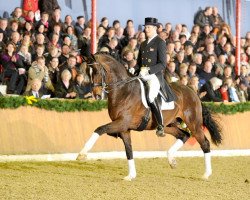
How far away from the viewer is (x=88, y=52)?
13352mm

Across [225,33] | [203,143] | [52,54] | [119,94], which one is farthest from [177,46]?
[119,94]

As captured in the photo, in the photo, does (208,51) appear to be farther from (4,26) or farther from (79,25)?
(4,26)

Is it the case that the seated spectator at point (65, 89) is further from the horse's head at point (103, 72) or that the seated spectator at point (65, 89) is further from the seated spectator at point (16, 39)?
the horse's head at point (103, 72)

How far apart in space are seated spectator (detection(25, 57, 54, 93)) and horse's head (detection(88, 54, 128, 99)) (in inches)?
139

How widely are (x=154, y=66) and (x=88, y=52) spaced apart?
5.53 ft

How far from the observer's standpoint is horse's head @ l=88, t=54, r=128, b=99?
38.2 ft

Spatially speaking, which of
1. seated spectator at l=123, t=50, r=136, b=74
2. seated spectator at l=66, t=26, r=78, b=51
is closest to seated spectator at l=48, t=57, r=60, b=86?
seated spectator at l=66, t=26, r=78, b=51

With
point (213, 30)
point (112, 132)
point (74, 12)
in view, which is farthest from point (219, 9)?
point (112, 132)

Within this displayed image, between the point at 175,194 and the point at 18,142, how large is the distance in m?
4.80

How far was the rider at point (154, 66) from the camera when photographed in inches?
477

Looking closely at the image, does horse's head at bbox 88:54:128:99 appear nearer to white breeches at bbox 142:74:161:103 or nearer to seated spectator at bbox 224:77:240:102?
white breeches at bbox 142:74:161:103

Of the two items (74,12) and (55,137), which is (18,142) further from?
(74,12)

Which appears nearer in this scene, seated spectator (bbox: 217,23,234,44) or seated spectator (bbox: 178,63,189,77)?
seated spectator (bbox: 178,63,189,77)

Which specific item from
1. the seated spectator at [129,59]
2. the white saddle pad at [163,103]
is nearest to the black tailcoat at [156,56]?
the white saddle pad at [163,103]
